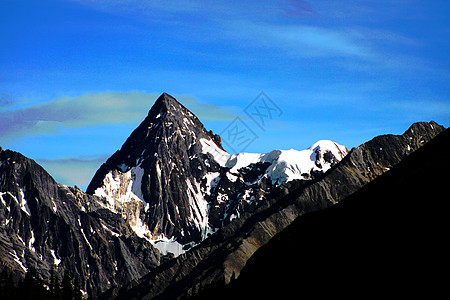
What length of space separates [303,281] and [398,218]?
22194 millimetres

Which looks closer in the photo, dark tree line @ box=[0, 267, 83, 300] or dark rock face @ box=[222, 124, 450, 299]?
dark rock face @ box=[222, 124, 450, 299]

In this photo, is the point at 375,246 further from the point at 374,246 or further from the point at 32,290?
the point at 32,290

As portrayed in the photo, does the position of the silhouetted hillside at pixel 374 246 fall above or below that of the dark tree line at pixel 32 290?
below

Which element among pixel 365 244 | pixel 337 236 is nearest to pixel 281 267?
pixel 337 236

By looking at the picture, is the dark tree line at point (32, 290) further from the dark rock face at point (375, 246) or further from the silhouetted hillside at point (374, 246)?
the dark rock face at point (375, 246)

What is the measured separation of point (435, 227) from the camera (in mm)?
96500

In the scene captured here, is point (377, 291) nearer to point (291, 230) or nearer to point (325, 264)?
point (325, 264)

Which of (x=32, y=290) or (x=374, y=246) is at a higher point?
(x=32, y=290)

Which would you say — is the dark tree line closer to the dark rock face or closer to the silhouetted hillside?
the silhouetted hillside

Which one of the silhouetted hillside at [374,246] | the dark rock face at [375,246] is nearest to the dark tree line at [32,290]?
the silhouetted hillside at [374,246]

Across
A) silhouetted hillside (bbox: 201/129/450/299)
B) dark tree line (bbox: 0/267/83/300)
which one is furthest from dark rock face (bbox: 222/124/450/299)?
dark tree line (bbox: 0/267/83/300)

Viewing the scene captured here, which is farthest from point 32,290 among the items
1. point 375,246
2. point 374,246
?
point 375,246

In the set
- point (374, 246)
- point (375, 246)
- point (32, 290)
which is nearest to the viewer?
point (375, 246)

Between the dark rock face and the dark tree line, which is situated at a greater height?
the dark tree line
